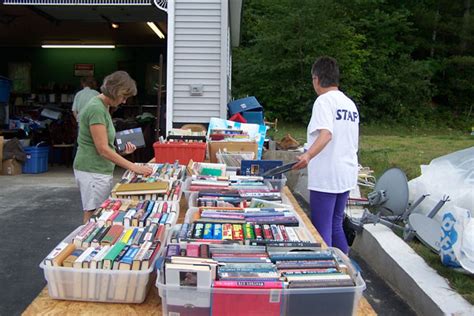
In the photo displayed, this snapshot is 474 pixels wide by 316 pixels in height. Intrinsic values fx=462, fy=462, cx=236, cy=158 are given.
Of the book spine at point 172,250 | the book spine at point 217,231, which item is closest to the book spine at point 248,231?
the book spine at point 217,231

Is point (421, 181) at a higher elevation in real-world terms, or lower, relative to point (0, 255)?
higher

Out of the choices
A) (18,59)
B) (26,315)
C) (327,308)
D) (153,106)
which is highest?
(18,59)

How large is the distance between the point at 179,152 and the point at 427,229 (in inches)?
98.9

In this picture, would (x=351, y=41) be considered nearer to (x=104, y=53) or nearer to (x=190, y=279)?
(x=104, y=53)

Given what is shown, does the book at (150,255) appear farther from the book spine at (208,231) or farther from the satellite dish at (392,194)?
the satellite dish at (392,194)

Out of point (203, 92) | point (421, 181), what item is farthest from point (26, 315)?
point (203, 92)

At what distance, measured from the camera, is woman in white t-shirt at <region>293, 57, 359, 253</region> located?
323 cm

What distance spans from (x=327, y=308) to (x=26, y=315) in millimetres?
1127

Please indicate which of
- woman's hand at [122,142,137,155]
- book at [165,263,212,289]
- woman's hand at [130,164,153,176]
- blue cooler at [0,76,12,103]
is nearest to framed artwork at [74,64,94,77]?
blue cooler at [0,76,12,103]

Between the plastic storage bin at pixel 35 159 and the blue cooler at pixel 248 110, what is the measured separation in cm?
388

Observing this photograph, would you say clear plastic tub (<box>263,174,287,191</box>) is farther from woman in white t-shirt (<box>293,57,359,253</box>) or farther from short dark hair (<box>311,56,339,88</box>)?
short dark hair (<box>311,56,339,88</box>)

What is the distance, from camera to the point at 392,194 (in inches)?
215

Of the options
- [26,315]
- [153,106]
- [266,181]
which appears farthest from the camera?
[153,106]

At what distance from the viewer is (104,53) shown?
585 inches
